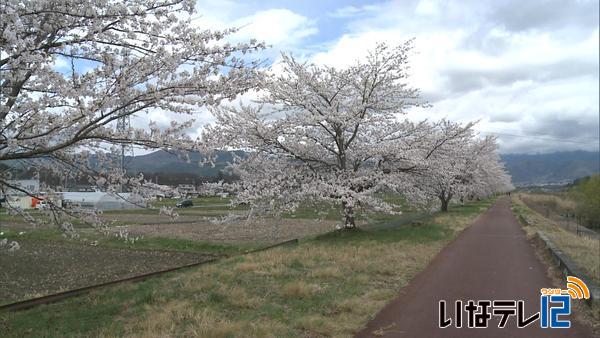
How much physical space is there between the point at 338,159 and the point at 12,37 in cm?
1386

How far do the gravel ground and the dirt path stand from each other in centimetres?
710

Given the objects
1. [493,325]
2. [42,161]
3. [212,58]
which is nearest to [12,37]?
[212,58]

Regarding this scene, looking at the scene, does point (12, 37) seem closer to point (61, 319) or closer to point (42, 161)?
point (42, 161)

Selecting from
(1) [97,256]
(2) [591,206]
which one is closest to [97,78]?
(1) [97,256]

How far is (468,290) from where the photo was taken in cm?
873

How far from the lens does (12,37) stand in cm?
456

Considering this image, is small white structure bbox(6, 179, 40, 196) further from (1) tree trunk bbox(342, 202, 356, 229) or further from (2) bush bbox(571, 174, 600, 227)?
(2) bush bbox(571, 174, 600, 227)

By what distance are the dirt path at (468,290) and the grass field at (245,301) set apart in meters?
0.35

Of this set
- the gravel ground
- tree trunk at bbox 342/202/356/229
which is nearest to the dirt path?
tree trunk at bbox 342/202/356/229

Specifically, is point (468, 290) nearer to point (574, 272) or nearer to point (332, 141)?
point (574, 272)

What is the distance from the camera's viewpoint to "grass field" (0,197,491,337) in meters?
6.34

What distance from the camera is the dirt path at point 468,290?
625 centimetres

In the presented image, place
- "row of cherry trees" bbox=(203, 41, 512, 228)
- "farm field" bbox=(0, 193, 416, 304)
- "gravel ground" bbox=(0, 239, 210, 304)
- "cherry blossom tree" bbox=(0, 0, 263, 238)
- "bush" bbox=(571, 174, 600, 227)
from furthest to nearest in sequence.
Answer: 1. "bush" bbox=(571, 174, 600, 227)
2. "row of cherry trees" bbox=(203, 41, 512, 228)
3. "farm field" bbox=(0, 193, 416, 304)
4. "gravel ground" bbox=(0, 239, 210, 304)
5. "cherry blossom tree" bbox=(0, 0, 263, 238)

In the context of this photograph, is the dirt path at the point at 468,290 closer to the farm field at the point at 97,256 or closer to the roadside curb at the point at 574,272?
the roadside curb at the point at 574,272
